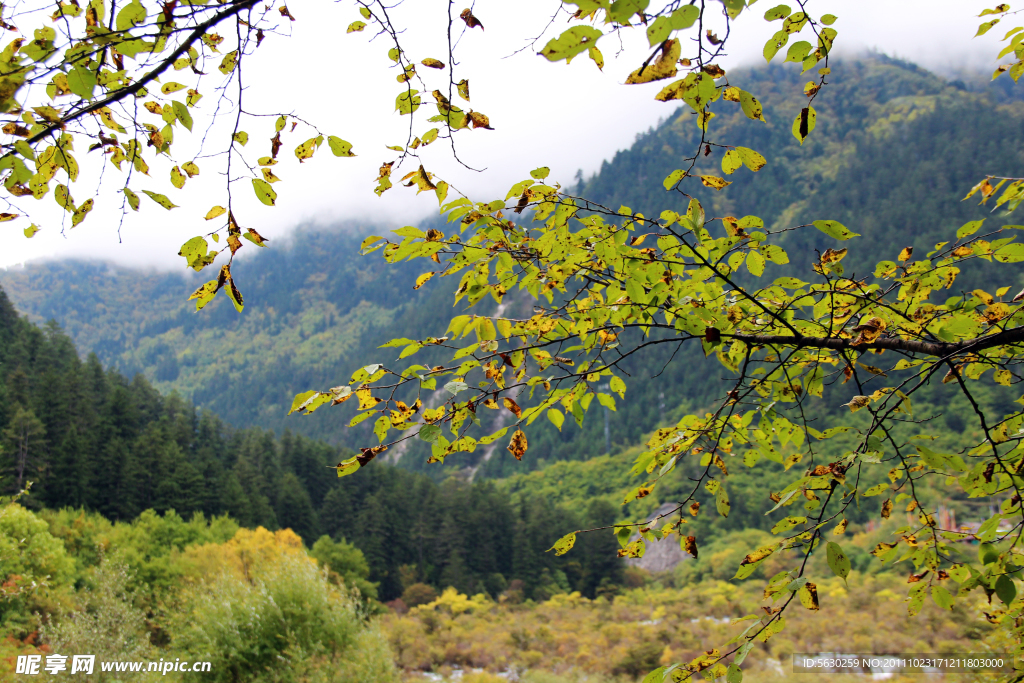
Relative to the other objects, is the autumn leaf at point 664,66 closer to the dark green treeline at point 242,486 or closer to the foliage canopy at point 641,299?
the foliage canopy at point 641,299

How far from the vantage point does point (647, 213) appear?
7456 centimetres

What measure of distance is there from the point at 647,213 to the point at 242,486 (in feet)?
204

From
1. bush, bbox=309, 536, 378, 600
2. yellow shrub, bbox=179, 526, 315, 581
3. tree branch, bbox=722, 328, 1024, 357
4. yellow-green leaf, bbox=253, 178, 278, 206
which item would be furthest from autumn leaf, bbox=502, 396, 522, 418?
bush, bbox=309, 536, 378, 600

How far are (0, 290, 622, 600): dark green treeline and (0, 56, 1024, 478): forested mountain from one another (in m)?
17.2

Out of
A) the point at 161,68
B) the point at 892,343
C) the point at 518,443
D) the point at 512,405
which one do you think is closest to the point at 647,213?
the point at 892,343

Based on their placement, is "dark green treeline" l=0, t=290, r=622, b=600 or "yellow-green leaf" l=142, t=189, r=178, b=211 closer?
"yellow-green leaf" l=142, t=189, r=178, b=211

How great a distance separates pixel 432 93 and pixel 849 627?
903 inches

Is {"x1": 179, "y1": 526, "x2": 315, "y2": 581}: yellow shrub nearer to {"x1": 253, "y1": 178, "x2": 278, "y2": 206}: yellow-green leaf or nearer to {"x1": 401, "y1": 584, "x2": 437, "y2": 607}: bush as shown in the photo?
{"x1": 401, "y1": 584, "x2": 437, "y2": 607}: bush

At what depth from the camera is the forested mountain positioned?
3009 inches

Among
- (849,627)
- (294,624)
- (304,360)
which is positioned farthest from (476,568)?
(304,360)

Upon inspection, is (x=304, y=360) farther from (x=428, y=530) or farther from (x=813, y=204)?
(x=813, y=204)

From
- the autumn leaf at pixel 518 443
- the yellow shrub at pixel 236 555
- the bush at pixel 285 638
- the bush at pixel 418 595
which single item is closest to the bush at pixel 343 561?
the bush at pixel 418 595

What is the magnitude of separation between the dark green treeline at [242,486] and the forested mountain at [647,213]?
17.2 metres

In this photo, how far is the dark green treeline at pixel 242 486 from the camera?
90.5 ft
